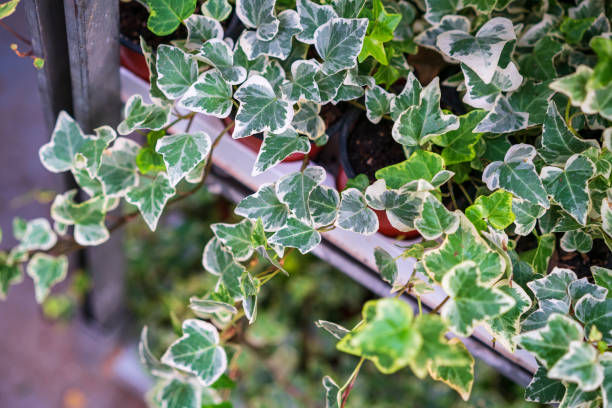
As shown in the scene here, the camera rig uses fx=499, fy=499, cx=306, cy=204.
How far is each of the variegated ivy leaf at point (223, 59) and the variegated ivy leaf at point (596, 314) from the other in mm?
501

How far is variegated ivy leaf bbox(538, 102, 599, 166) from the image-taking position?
2.07ft

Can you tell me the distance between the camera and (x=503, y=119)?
2.21 feet

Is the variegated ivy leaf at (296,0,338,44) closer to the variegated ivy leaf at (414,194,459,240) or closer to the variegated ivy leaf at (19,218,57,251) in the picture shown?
the variegated ivy leaf at (414,194,459,240)

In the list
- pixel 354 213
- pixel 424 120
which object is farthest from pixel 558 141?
pixel 354 213

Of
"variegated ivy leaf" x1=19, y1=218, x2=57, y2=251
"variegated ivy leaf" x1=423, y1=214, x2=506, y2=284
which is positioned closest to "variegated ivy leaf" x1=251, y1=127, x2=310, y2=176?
"variegated ivy leaf" x1=423, y1=214, x2=506, y2=284

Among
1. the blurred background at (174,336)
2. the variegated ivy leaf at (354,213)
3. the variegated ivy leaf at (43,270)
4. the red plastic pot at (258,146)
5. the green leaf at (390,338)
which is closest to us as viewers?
the green leaf at (390,338)

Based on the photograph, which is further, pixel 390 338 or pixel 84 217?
pixel 84 217

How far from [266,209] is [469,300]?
297mm

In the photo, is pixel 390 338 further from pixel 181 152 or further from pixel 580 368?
pixel 181 152

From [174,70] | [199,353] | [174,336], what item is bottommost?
[174,336]

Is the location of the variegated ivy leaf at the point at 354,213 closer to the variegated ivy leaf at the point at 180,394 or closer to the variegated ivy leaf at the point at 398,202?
the variegated ivy leaf at the point at 398,202

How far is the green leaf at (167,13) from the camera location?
67 centimetres

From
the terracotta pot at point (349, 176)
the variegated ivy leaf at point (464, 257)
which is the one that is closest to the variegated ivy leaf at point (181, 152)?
the terracotta pot at point (349, 176)

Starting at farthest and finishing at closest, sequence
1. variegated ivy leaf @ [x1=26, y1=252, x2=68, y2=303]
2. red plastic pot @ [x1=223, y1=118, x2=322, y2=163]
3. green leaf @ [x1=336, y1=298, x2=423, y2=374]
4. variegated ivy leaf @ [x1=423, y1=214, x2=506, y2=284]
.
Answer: variegated ivy leaf @ [x1=26, y1=252, x2=68, y2=303], red plastic pot @ [x1=223, y1=118, x2=322, y2=163], variegated ivy leaf @ [x1=423, y1=214, x2=506, y2=284], green leaf @ [x1=336, y1=298, x2=423, y2=374]
